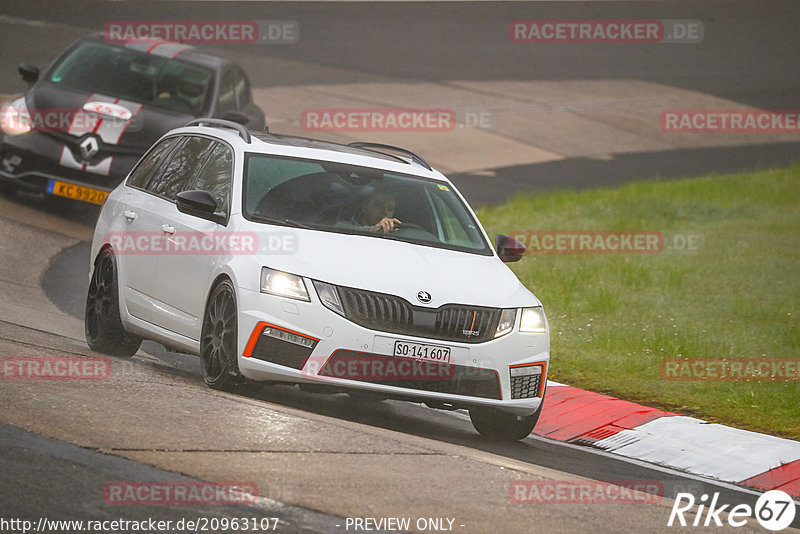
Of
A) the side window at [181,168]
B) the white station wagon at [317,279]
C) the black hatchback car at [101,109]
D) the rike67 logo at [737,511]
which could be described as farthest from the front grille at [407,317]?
the black hatchback car at [101,109]

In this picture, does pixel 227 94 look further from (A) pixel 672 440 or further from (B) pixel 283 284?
(B) pixel 283 284

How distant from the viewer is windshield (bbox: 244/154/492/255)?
8.87 metres

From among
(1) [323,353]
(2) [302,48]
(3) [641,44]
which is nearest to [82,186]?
(1) [323,353]

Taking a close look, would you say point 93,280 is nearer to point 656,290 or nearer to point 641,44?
point 656,290

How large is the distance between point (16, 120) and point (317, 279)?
8096 millimetres

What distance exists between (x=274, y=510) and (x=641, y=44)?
32151 mm

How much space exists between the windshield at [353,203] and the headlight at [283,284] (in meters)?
0.72

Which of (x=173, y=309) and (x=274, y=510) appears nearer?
(x=274, y=510)

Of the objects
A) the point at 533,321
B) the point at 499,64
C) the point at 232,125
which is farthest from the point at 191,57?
the point at 499,64

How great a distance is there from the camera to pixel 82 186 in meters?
14.5

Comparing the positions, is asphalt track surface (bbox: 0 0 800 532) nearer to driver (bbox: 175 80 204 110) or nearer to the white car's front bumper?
the white car's front bumper

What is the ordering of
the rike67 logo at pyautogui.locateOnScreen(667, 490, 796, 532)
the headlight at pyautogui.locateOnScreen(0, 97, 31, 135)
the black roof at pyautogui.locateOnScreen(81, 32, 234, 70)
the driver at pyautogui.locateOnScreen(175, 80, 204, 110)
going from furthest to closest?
1. the black roof at pyautogui.locateOnScreen(81, 32, 234, 70)
2. the driver at pyautogui.locateOnScreen(175, 80, 204, 110)
3. the headlight at pyautogui.locateOnScreen(0, 97, 31, 135)
4. the rike67 logo at pyautogui.locateOnScreen(667, 490, 796, 532)

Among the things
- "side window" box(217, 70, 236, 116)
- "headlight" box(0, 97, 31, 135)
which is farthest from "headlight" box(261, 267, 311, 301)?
"side window" box(217, 70, 236, 116)

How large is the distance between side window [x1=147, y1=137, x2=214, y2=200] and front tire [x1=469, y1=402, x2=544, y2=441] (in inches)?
101
